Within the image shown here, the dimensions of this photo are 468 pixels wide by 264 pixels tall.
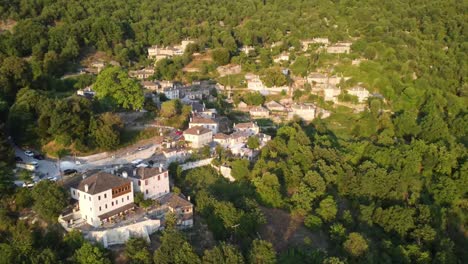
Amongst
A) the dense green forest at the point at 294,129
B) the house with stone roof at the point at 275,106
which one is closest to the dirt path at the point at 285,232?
the dense green forest at the point at 294,129

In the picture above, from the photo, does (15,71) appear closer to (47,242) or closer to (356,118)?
(47,242)

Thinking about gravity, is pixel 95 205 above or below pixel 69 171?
above

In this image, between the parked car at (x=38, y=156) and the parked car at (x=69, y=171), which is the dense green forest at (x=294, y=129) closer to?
the parked car at (x=38, y=156)

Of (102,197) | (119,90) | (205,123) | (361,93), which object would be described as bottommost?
(361,93)

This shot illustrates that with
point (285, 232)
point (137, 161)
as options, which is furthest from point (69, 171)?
→ point (285, 232)

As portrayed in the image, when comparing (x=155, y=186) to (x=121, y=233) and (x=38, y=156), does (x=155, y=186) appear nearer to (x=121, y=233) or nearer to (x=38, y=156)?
(x=121, y=233)

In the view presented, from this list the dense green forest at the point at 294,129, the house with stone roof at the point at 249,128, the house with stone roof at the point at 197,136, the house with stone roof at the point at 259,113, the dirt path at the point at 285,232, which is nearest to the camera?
the dense green forest at the point at 294,129

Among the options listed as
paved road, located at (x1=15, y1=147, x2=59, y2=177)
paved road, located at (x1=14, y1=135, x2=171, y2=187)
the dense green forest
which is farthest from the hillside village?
paved road, located at (x1=15, y1=147, x2=59, y2=177)

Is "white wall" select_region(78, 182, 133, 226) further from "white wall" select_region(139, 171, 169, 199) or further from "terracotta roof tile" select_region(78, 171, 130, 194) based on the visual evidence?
"white wall" select_region(139, 171, 169, 199)
